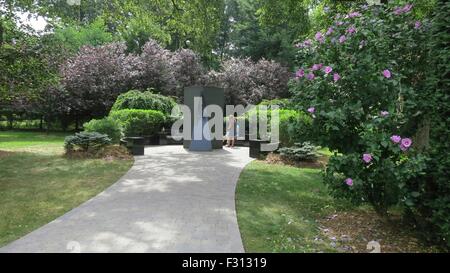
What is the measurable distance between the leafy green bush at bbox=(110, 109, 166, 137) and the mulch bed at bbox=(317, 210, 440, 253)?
11.5 meters

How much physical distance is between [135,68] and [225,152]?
12.3 meters

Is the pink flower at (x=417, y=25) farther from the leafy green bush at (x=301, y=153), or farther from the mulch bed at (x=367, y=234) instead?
the leafy green bush at (x=301, y=153)

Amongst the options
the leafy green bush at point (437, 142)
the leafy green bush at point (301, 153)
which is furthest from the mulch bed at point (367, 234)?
the leafy green bush at point (301, 153)

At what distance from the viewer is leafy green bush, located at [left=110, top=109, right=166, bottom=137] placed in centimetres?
1633

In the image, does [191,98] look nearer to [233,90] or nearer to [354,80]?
[354,80]

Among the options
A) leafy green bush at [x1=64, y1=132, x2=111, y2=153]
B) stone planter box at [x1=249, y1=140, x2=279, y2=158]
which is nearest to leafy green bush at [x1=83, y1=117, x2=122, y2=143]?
leafy green bush at [x1=64, y1=132, x2=111, y2=153]

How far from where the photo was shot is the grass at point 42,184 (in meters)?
5.94

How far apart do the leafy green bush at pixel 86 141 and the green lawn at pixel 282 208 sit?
4.81 m

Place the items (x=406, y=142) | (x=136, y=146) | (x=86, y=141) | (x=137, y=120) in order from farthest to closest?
(x=137, y=120) < (x=136, y=146) < (x=86, y=141) < (x=406, y=142)

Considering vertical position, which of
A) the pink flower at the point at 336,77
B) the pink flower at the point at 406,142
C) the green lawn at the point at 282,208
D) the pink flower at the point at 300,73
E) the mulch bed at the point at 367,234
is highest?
the pink flower at the point at 300,73

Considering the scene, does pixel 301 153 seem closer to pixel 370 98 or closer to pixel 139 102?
pixel 370 98

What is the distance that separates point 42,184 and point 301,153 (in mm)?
7022

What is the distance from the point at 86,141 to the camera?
12008 millimetres

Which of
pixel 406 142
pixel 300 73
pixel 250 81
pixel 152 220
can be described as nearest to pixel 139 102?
pixel 250 81
